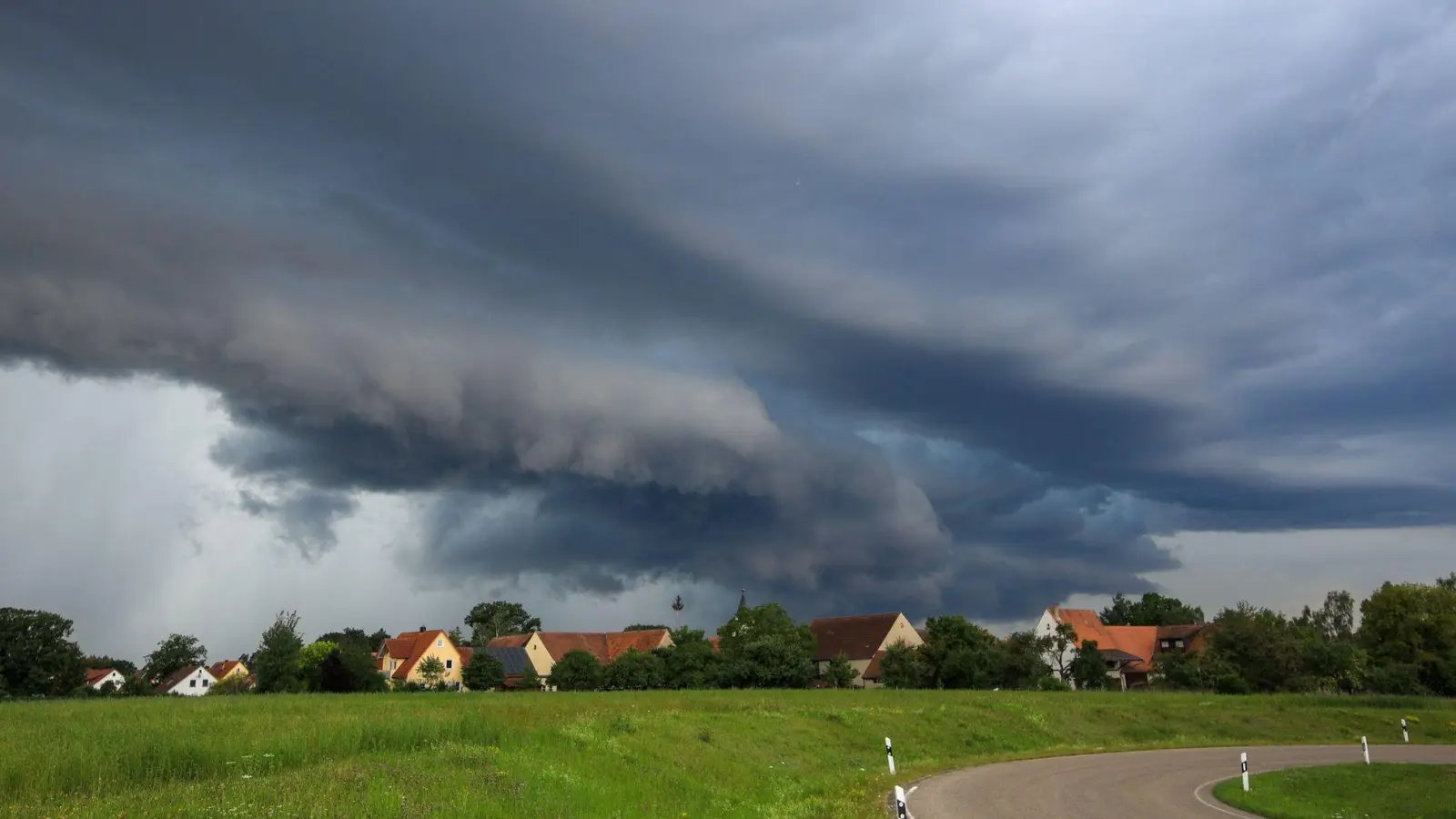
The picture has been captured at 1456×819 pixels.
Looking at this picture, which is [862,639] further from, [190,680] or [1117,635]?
[190,680]

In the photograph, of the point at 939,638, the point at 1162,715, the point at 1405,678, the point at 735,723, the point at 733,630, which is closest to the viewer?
the point at 735,723

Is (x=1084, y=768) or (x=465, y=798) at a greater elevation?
(x=465, y=798)

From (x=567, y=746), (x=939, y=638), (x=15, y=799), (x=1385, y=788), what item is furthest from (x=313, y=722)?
(x=939, y=638)

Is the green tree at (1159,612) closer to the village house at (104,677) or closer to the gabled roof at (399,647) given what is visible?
the gabled roof at (399,647)

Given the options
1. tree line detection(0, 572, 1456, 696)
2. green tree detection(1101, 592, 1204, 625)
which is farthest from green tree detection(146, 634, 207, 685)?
green tree detection(1101, 592, 1204, 625)

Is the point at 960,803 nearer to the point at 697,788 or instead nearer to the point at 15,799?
the point at 697,788

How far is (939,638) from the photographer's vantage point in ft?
297

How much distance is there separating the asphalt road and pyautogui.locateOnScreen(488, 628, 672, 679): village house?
93.2 metres

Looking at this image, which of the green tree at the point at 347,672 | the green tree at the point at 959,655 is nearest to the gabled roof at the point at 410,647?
the green tree at the point at 347,672

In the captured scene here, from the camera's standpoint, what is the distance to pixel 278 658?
89.2 meters

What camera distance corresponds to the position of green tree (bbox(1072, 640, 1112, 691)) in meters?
92.7

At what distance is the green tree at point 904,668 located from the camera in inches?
3531

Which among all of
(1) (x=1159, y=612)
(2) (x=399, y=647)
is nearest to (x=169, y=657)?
(2) (x=399, y=647)

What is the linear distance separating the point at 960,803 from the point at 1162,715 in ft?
128
